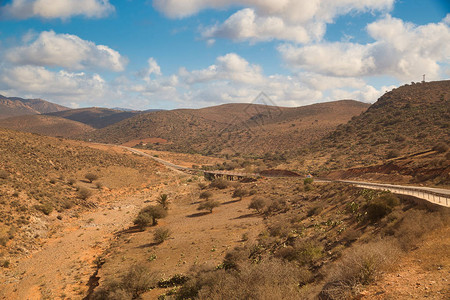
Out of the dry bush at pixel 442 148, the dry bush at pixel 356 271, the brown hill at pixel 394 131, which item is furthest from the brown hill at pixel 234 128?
the dry bush at pixel 356 271

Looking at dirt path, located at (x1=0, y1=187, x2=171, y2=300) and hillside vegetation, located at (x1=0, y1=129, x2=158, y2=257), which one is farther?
hillside vegetation, located at (x1=0, y1=129, x2=158, y2=257)

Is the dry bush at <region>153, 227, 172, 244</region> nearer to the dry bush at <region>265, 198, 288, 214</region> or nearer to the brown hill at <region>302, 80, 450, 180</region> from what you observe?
the dry bush at <region>265, 198, 288, 214</region>

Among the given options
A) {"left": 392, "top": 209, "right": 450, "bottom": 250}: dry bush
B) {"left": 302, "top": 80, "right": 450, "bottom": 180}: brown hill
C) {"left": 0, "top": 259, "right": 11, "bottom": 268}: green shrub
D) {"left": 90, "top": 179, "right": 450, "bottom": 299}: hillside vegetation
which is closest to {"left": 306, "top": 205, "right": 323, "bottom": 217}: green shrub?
{"left": 90, "top": 179, "right": 450, "bottom": 299}: hillside vegetation

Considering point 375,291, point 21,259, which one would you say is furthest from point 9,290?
point 375,291

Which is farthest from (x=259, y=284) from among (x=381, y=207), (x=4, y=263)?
(x=4, y=263)

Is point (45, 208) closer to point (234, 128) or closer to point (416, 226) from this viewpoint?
point (416, 226)

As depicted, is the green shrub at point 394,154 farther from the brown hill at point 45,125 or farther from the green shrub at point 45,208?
the brown hill at point 45,125

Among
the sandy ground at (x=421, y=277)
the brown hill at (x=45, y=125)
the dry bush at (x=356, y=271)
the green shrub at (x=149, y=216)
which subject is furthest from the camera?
the brown hill at (x=45, y=125)
